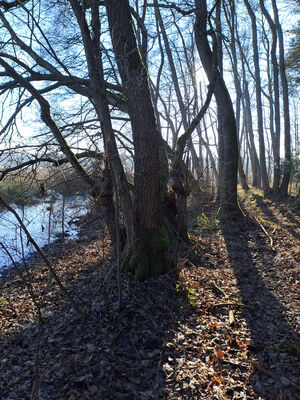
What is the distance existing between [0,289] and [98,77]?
6.08 metres

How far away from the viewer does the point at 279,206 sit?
1060 cm

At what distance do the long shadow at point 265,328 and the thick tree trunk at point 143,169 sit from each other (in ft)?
5.58

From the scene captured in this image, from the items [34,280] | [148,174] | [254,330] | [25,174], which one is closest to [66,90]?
[25,174]

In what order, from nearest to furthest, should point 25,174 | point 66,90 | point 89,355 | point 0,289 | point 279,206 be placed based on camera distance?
point 89,355 < point 25,174 < point 0,289 < point 66,90 < point 279,206

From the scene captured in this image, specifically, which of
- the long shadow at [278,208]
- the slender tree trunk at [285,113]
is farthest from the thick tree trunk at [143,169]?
the slender tree trunk at [285,113]

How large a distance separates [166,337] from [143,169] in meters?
2.85

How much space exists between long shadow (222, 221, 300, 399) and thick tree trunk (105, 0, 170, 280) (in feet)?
5.58

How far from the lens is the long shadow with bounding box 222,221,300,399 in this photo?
9.58 ft

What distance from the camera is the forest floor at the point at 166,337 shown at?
2.98 meters

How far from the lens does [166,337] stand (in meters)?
3.72

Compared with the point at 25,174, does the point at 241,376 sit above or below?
below

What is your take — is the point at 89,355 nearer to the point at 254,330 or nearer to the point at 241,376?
the point at 241,376

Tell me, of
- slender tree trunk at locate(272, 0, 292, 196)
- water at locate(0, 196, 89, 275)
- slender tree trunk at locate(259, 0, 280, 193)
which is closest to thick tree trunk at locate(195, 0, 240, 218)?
slender tree trunk at locate(272, 0, 292, 196)

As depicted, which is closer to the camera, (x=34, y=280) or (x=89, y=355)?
(x=89, y=355)
